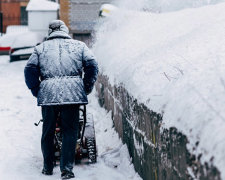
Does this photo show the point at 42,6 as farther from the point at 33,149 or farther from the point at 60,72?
the point at 60,72

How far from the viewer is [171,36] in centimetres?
651

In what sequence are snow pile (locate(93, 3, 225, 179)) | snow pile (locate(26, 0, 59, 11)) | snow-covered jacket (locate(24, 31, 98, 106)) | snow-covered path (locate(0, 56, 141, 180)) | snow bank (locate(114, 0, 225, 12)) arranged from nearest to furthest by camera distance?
snow pile (locate(93, 3, 225, 179)) < snow-covered jacket (locate(24, 31, 98, 106)) < snow-covered path (locate(0, 56, 141, 180)) < snow bank (locate(114, 0, 225, 12)) < snow pile (locate(26, 0, 59, 11))

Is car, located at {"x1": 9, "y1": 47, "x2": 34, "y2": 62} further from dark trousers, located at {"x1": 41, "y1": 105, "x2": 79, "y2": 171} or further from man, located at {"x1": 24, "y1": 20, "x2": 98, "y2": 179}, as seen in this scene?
dark trousers, located at {"x1": 41, "y1": 105, "x2": 79, "y2": 171}

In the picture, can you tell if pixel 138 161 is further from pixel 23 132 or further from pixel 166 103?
pixel 23 132

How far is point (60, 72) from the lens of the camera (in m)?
4.43

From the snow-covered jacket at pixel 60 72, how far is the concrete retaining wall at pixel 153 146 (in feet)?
2.09

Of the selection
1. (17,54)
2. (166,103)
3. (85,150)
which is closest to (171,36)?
(85,150)

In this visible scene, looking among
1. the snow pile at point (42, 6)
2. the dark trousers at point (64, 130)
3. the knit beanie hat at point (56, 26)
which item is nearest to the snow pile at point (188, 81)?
the dark trousers at point (64, 130)

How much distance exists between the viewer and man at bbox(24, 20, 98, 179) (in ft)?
14.5

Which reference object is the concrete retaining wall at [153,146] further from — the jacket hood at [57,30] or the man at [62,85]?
the jacket hood at [57,30]

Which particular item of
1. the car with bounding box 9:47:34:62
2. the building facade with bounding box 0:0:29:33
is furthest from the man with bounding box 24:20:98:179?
the building facade with bounding box 0:0:29:33

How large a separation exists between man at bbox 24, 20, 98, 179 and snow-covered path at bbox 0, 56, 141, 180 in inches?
13.0

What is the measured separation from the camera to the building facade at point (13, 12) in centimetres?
4075

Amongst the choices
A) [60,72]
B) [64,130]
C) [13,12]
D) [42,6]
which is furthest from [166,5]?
[13,12]
